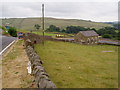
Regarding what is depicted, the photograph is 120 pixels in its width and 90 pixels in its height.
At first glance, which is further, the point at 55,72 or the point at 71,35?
the point at 71,35

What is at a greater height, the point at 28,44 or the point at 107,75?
the point at 28,44

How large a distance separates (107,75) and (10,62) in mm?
8586

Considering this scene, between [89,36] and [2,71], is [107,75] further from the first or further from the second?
[89,36]

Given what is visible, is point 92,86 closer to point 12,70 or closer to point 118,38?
point 12,70

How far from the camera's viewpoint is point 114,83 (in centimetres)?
903

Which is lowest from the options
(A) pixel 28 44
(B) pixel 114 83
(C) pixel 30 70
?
(B) pixel 114 83

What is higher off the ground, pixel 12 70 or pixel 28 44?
pixel 28 44

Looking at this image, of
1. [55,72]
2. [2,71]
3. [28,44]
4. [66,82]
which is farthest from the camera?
[28,44]

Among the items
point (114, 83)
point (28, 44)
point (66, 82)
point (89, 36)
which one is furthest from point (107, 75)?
point (89, 36)

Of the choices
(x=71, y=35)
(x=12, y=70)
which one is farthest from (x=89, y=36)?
(x=12, y=70)

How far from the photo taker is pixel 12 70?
10.4 meters

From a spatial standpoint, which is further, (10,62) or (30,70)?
(10,62)

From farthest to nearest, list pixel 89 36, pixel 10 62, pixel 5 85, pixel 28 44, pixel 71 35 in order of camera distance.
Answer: pixel 71 35, pixel 89 36, pixel 28 44, pixel 10 62, pixel 5 85

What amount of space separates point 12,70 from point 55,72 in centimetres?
337
